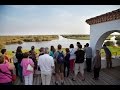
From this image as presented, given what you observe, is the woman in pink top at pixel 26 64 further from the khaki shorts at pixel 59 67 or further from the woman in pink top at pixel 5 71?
the khaki shorts at pixel 59 67

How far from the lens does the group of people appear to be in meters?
7.43

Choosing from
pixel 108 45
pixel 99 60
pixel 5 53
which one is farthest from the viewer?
pixel 108 45

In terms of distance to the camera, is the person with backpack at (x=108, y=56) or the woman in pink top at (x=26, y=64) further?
the person with backpack at (x=108, y=56)

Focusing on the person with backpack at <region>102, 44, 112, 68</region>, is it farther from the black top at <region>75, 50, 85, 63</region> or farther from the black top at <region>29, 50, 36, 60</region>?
the black top at <region>29, 50, 36, 60</region>

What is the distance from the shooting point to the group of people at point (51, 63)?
24.4 feet

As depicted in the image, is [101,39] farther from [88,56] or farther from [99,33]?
[88,56]

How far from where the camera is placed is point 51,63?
24.5ft

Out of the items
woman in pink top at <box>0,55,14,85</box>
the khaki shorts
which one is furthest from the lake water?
woman in pink top at <box>0,55,14,85</box>

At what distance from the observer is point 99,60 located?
9086mm

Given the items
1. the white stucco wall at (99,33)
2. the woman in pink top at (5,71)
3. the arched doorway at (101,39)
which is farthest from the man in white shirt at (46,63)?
the arched doorway at (101,39)
